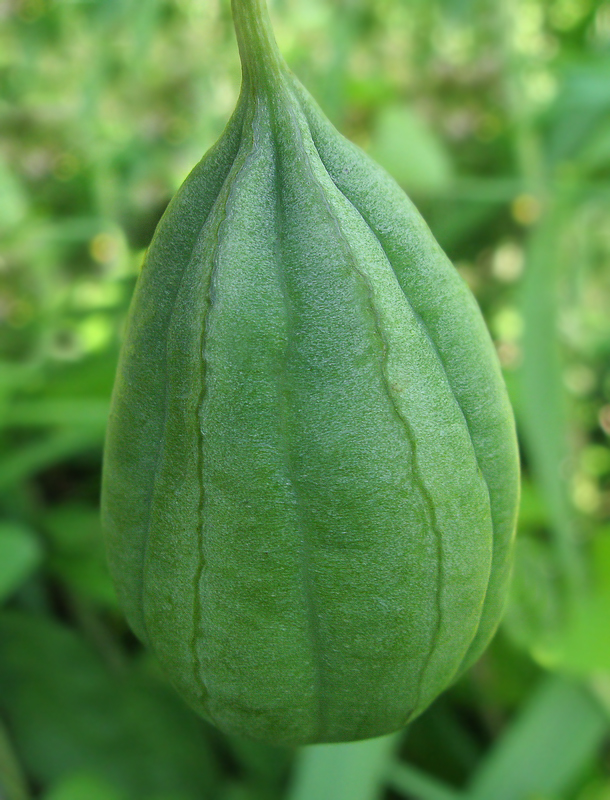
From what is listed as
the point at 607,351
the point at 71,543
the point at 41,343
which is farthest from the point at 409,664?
the point at 607,351

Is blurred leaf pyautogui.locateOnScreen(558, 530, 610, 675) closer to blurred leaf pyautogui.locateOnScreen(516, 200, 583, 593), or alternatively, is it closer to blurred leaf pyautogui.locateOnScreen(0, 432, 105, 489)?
blurred leaf pyautogui.locateOnScreen(516, 200, 583, 593)

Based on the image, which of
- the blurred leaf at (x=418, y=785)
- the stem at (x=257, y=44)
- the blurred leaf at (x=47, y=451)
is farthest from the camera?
the blurred leaf at (x=47, y=451)

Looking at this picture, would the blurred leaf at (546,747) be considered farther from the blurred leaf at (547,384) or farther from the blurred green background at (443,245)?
the blurred leaf at (547,384)

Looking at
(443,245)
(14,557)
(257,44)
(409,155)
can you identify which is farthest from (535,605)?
(257,44)

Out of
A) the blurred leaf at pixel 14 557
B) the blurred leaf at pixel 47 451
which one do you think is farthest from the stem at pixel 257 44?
the blurred leaf at pixel 47 451

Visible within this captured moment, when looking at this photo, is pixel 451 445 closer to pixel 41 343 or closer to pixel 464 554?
pixel 464 554

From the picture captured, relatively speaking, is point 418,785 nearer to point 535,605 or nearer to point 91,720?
point 535,605
